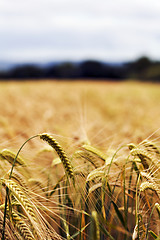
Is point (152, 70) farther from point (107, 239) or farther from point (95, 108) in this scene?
point (107, 239)

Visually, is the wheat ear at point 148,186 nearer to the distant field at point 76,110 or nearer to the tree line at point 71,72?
the distant field at point 76,110

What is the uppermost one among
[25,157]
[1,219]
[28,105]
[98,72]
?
[98,72]

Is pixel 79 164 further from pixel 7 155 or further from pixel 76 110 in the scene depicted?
pixel 76 110

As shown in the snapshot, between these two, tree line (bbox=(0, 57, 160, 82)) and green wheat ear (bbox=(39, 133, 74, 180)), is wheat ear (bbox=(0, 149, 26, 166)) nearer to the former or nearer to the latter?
green wheat ear (bbox=(39, 133, 74, 180))

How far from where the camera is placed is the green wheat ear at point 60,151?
149 cm

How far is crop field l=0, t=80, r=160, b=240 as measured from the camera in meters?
1.54

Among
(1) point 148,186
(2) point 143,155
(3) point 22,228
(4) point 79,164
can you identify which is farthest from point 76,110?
(3) point 22,228

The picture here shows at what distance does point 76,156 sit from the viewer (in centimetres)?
178

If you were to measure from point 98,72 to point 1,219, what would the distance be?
45.2ft

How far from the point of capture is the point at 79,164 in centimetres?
184

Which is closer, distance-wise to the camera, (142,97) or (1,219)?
(1,219)

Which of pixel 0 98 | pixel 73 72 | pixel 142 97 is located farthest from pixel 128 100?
pixel 73 72

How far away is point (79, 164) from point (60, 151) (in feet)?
1.14

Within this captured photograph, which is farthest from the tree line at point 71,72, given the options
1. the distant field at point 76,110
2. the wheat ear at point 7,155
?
the wheat ear at point 7,155
